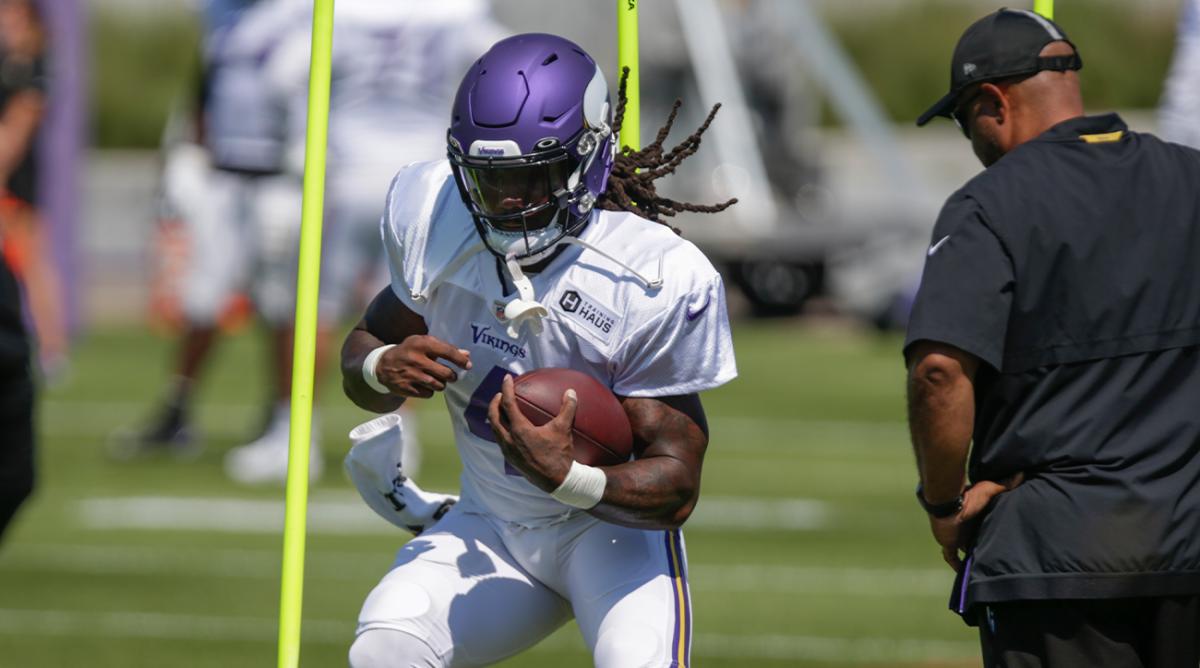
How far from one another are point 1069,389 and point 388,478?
1.50 metres

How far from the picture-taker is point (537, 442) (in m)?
3.93

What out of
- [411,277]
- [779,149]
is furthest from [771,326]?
[411,277]

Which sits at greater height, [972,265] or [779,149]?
[972,265]

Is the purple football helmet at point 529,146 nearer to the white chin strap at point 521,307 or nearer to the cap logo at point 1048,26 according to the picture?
the white chin strap at point 521,307

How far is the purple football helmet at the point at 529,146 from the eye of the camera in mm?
4141

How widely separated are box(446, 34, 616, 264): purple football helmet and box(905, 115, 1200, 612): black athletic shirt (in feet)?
2.48

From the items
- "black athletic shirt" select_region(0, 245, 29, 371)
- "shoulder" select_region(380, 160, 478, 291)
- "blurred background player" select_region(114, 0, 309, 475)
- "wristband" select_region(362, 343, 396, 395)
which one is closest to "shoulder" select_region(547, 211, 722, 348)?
"shoulder" select_region(380, 160, 478, 291)

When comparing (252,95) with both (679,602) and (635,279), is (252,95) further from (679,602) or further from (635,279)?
(679,602)

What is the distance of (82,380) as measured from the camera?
1396cm

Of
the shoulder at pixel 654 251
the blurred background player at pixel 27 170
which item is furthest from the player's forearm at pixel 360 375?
the blurred background player at pixel 27 170

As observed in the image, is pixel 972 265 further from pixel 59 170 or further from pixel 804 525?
pixel 59 170

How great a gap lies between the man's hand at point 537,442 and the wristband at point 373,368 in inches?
15.0

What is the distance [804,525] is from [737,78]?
1177cm

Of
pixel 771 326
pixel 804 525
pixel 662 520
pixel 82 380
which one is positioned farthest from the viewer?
pixel 771 326
